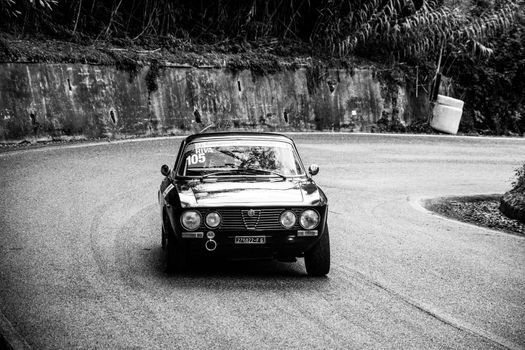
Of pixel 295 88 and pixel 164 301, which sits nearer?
pixel 164 301

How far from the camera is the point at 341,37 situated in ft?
85.3

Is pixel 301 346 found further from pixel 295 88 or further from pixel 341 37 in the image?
pixel 341 37

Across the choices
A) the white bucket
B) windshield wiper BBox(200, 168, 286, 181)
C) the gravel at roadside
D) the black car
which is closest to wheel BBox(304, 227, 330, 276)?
the black car

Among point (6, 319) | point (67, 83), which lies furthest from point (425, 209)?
point (67, 83)

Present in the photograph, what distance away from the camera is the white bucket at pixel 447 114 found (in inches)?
977

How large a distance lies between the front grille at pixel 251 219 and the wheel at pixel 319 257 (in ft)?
1.47

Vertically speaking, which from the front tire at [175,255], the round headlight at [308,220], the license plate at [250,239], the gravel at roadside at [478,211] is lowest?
the gravel at roadside at [478,211]

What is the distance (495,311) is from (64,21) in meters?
18.9

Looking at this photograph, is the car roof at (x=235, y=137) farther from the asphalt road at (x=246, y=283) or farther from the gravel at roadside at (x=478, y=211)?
the gravel at roadside at (x=478, y=211)

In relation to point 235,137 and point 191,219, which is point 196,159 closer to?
point 235,137

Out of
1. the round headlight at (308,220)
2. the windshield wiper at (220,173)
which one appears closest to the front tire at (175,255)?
the windshield wiper at (220,173)

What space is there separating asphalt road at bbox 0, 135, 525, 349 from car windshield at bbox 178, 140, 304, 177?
3.30 feet

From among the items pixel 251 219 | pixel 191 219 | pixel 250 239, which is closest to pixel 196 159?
pixel 191 219

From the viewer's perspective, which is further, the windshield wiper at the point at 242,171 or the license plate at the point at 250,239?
the windshield wiper at the point at 242,171
